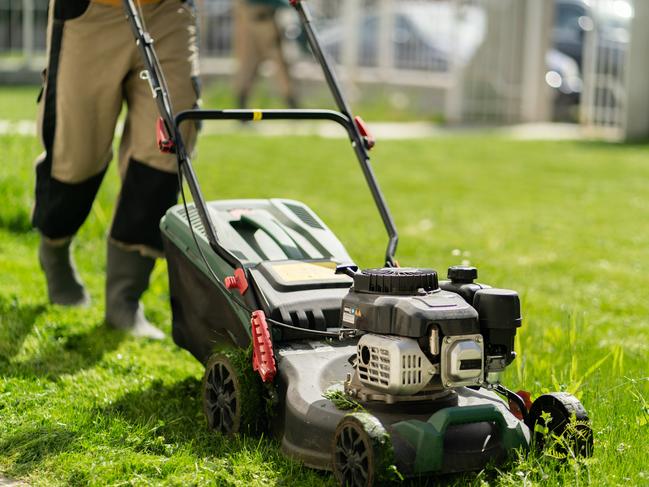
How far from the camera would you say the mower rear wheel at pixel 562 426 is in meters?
2.62

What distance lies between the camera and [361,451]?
249cm

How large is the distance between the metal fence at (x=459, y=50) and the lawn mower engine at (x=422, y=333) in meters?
9.30

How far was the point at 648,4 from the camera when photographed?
11.2m

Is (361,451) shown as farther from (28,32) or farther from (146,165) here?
(28,32)

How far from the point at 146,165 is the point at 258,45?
7.16 meters

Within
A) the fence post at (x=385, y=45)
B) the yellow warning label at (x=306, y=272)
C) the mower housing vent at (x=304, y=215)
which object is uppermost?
the fence post at (x=385, y=45)

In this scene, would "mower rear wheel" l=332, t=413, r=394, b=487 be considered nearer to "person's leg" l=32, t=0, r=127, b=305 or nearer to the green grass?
the green grass

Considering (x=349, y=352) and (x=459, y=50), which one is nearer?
(x=349, y=352)

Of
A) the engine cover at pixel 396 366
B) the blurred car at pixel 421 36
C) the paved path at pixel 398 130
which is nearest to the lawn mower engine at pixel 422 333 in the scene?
the engine cover at pixel 396 366

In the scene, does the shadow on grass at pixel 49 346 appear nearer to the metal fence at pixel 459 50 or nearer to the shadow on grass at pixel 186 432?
the shadow on grass at pixel 186 432

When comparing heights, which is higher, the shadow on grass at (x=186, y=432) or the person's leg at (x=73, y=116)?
the person's leg at (x=73, y=116)

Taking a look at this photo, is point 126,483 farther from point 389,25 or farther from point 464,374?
point 389,25

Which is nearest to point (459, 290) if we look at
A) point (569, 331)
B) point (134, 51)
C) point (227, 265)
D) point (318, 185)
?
point (227, 265)

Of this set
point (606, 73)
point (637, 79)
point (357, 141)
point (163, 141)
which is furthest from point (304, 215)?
point (606, 73)
